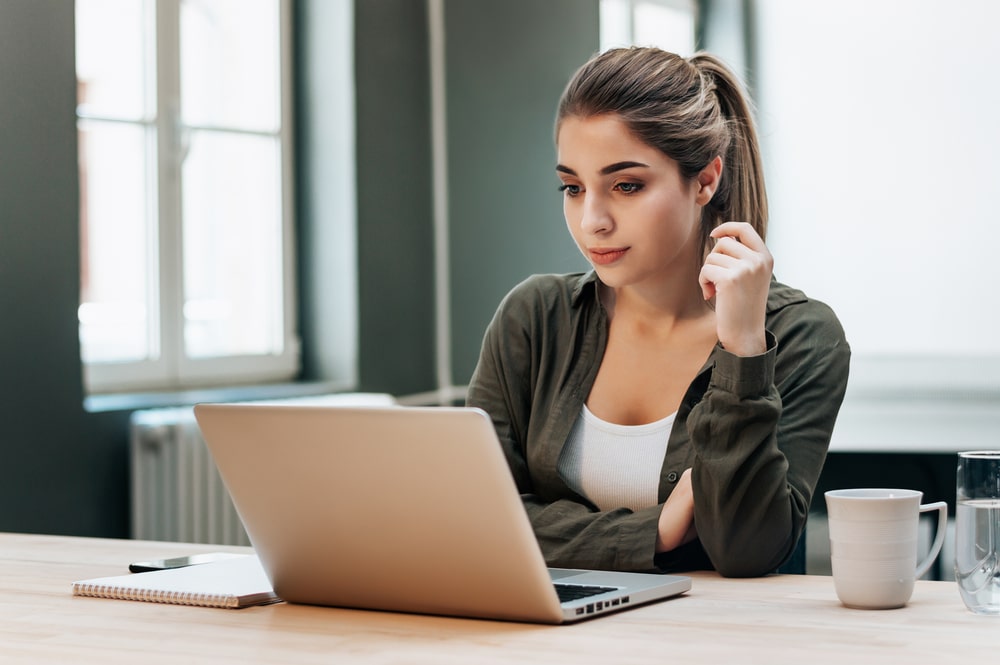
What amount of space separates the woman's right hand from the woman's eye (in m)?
0.40

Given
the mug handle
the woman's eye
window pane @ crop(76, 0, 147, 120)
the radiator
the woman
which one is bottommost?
the radiator

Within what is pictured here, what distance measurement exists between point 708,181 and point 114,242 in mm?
1818

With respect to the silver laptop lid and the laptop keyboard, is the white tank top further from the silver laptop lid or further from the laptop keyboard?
the silver laptop lid

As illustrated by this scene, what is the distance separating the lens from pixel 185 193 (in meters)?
3.39

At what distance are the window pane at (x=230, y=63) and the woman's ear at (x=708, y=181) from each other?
190 centimetres

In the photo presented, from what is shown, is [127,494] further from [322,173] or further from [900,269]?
[900,269]

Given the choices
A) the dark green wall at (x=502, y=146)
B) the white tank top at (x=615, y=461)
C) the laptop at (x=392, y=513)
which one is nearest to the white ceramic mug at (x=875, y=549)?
the laptop at (x=392, y=513)

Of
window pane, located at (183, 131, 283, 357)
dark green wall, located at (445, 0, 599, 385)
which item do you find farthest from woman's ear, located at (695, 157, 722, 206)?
dark green wall, located at (445, 0, 599, 385)

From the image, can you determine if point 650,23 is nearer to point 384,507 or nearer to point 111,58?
point 111,58

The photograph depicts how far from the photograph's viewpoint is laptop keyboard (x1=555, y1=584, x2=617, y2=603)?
1.21 m

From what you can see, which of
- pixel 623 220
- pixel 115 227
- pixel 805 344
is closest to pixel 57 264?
pixel 115 227

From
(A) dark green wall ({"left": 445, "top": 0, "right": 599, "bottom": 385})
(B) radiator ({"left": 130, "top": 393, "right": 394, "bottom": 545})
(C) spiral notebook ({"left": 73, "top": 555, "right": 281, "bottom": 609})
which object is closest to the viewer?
(C) spiral notebook ({"left": 73, "top": 555, "right": 281, "bottom": 609})

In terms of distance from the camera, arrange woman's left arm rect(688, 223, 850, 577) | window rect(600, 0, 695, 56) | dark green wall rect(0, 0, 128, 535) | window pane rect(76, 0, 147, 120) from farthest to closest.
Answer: window rect(600, 0, 695, 56) → window pane rect(76, 0, 147, 120) → dark green wall rect(0, 0, 128, 535) → woman's left arm rect(688, 223, 850, 577)

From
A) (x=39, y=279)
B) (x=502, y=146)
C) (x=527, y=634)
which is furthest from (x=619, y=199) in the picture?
(x=502, y=146)
